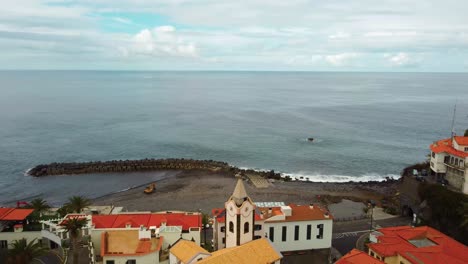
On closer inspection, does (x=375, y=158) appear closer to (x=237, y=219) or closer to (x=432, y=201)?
(x=432, y=201)

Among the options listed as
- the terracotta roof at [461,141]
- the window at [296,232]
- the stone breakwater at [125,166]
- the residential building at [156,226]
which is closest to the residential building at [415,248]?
the window at [296,232]

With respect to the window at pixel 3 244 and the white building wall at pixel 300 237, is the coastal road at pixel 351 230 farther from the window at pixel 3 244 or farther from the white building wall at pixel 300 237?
the window at pixel 3 244

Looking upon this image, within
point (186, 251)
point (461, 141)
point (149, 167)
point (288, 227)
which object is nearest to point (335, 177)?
point (461, 141)

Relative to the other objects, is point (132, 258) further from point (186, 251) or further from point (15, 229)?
point (15, 229)

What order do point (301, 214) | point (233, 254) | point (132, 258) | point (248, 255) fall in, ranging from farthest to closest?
1. point (301, 214)
2. point (132, 258)
3. point (248, 255)
4. point (233, 254)

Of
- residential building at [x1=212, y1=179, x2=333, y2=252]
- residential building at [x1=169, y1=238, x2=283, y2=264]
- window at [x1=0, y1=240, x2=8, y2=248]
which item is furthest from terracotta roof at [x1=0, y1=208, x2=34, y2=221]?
residential building at [x1=212, y1=179, x2=333, y2=252]

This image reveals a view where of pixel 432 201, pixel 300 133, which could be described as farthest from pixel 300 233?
pixel 300 133

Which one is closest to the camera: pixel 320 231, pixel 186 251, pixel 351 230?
pixel 186 251
